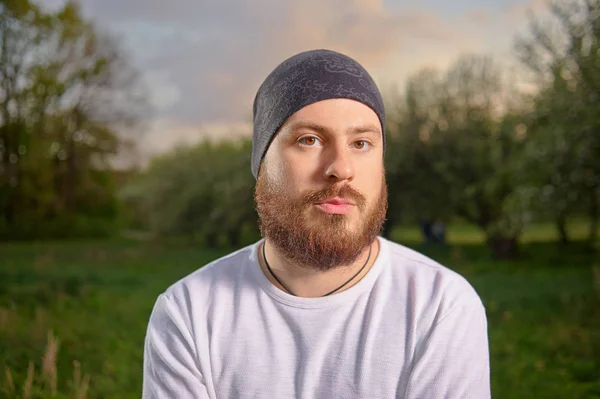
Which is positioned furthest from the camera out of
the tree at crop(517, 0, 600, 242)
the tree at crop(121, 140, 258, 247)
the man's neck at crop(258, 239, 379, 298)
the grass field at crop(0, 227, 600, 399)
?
the tree at crop(121, 140, 258, 247)

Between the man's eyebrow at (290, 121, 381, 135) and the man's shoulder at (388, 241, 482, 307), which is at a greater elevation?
the man's eyebrow at (290, 121, 381, 135)

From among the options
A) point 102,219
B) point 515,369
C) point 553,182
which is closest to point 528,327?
point 515,369

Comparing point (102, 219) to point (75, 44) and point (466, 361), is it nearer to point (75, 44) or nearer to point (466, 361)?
point (75, 44)

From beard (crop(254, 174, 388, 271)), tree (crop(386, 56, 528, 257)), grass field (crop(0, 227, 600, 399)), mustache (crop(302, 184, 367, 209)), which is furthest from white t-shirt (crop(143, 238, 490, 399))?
tree (crop(386, 56, 528, 257))

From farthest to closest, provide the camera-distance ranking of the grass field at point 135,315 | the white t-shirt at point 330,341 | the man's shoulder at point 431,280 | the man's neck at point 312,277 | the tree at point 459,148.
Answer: the tree at point 459,148, the grass field at point 135,315, the man's neck at point 312,277, the man's shoulder at point 431,280, the white t-shirt at point 330,341

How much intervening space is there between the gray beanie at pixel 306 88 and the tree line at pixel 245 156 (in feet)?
26.0

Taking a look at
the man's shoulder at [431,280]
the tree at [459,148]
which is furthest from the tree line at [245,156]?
the man's shoulder at [431,280]

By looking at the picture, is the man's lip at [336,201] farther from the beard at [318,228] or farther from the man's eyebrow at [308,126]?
the man's eyebrow at [308,126]

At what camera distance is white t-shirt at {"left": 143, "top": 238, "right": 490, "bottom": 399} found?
2.43 meters

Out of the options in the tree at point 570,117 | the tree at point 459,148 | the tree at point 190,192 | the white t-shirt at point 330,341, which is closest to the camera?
the white t-shirt at point 330,341

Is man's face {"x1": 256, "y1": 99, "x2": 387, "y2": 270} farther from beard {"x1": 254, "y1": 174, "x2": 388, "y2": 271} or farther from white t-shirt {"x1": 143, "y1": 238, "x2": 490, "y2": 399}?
white t-shirt {"x1": 143, "y1": 238, "x2": 490, "y2": 399}

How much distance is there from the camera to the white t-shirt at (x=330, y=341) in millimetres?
2426

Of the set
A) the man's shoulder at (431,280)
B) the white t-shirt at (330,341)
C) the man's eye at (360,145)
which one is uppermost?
the man's eye at (360,145)

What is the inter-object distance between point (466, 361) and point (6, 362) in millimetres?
4913
